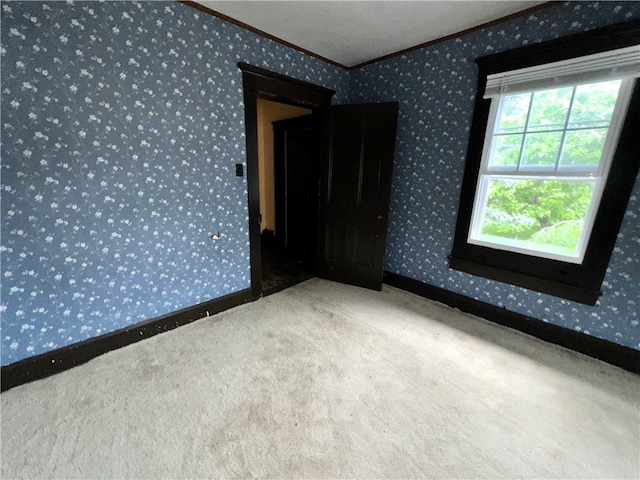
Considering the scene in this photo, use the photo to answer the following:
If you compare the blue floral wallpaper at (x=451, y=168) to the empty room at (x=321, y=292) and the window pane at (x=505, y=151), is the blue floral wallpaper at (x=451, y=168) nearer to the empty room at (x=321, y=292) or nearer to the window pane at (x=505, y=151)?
the empty room at (x=321, y=292)

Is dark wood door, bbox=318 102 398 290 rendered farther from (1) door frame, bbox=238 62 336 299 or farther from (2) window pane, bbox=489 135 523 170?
(2) window pane, bbox=489 135 523 170

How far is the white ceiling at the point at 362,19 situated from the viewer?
1892mm

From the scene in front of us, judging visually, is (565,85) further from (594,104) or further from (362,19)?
(362,19)

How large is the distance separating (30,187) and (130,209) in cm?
48

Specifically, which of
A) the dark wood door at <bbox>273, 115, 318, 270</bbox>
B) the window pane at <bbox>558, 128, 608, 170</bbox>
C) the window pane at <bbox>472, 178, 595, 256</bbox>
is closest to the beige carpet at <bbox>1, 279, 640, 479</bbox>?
the window pane at <bbox>472, 178, 595, 256</bbox>

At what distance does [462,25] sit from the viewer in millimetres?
2156

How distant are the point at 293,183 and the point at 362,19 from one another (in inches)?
92.2

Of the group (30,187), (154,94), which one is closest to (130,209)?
Result: (30,187)

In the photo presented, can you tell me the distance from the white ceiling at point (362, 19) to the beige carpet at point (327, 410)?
2471mm

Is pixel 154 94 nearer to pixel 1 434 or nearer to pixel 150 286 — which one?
pixel 150 286

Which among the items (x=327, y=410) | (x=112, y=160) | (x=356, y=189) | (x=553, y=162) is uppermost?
(x=553, y=162)

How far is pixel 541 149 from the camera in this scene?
203 cm

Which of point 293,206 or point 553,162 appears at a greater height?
point 553,162

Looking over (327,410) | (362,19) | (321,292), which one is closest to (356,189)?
(321,292)
